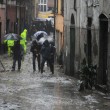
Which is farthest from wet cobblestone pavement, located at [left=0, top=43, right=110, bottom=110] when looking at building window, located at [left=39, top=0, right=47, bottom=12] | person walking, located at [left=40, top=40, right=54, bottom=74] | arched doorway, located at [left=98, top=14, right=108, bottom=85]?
building window, located at [left=39, top=0, right=47, bottom=12]

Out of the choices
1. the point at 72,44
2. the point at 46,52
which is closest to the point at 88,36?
the point at 72,44

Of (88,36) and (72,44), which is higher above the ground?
(88,36)

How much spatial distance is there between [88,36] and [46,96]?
18.3 feet

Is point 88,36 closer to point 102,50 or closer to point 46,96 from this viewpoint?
point 102,50

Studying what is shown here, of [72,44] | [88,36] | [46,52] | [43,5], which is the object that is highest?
[43,5]

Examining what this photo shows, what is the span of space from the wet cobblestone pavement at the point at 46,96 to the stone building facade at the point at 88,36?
4.04ft

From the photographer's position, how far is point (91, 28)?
18781 millimetres

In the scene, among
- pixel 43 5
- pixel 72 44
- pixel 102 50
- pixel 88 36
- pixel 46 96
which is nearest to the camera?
pixel 46 96

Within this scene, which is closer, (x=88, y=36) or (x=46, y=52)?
(x=88, y=36)

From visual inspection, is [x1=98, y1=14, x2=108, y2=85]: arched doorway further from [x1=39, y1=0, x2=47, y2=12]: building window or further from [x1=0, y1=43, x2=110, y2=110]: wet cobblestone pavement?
[x1=39, y1=0, x2=47, y2=12]: building window

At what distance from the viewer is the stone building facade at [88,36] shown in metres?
17.0

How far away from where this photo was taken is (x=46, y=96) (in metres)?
14.8

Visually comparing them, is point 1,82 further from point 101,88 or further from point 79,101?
point 79,101

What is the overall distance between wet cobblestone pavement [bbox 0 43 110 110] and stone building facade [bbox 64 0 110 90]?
123cm
